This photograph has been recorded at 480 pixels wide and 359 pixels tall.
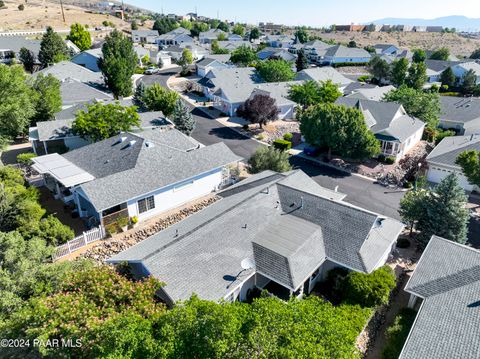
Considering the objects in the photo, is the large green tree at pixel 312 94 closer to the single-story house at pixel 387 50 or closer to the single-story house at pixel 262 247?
the single-story house at pixel 262 247

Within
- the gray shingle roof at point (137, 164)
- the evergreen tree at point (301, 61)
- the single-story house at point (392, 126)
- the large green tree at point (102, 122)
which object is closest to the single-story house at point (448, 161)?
the single-story house at point (392, 126)

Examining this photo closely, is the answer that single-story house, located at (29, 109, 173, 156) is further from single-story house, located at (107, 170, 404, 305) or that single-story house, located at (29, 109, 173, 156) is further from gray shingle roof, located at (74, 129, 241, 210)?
single-story house, located at (107, 170, 404, 305)

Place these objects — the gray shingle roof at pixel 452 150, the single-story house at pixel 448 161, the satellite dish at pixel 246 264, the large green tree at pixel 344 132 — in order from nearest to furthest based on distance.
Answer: the satellite dish at pixel 246 264
the single-story house at pixel 448 161
the gray shingle roof at pixel 452 150
the large green tree at pixel 344 132

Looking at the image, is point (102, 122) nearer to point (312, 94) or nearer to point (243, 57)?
point (312, 94)

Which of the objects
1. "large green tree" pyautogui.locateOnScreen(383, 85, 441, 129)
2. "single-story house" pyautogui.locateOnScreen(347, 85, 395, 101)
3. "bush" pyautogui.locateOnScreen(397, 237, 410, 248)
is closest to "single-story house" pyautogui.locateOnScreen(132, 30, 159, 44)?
"single-story house" pyautogui.locateOnScreen(347, 85, 395, 101)

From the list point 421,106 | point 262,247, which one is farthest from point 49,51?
point 421,106

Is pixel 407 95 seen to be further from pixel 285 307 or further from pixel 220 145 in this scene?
pixel 285 307

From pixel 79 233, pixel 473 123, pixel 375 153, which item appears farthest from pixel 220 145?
pixel 473 123
